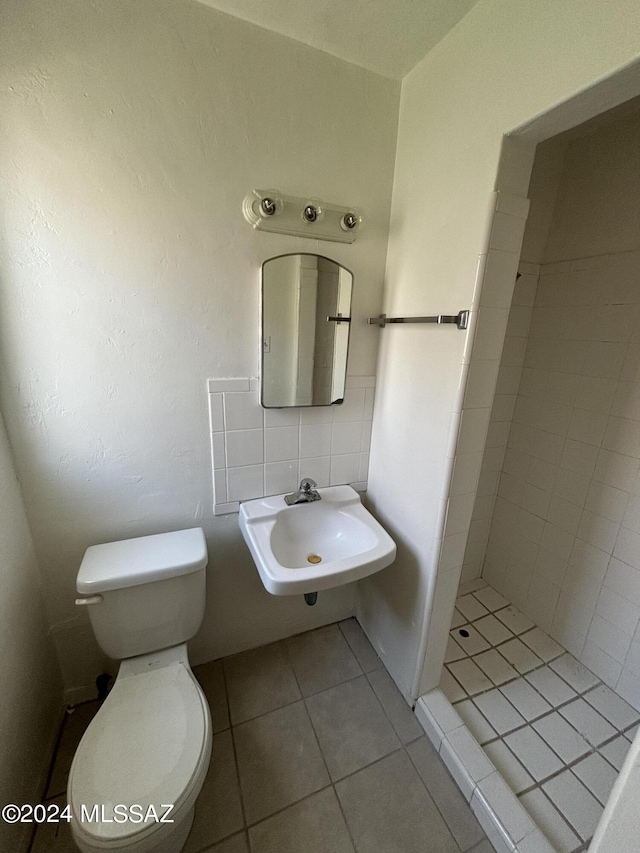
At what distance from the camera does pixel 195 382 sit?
Answer: 3.88ft

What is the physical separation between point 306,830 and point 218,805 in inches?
11.5

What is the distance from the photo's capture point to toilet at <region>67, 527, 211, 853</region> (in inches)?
30.8

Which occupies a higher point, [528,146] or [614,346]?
A: [528,146]

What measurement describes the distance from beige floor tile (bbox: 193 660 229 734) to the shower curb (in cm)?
77

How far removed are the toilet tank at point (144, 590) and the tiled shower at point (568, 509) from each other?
43.9 inches

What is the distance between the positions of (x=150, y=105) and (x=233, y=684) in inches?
81.7

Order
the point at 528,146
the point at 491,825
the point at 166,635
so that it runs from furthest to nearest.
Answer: the point at 166,635, the point at 491,825, the point at 528,146

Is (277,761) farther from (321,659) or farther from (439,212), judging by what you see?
(439,212)

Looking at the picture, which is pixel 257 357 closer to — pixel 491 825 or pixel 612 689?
pixel 491 825

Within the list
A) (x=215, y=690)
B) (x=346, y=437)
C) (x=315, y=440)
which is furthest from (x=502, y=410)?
(x=215, y=690)

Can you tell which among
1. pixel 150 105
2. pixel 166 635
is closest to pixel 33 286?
pixel 150 105

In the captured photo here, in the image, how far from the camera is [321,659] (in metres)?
1.58

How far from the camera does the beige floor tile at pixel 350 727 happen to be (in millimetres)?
1228

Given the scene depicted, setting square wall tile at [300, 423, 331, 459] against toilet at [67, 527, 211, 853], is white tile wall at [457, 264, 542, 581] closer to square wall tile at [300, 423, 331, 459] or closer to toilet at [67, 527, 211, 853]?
square wall tile at [300, 423, 331, 459]
